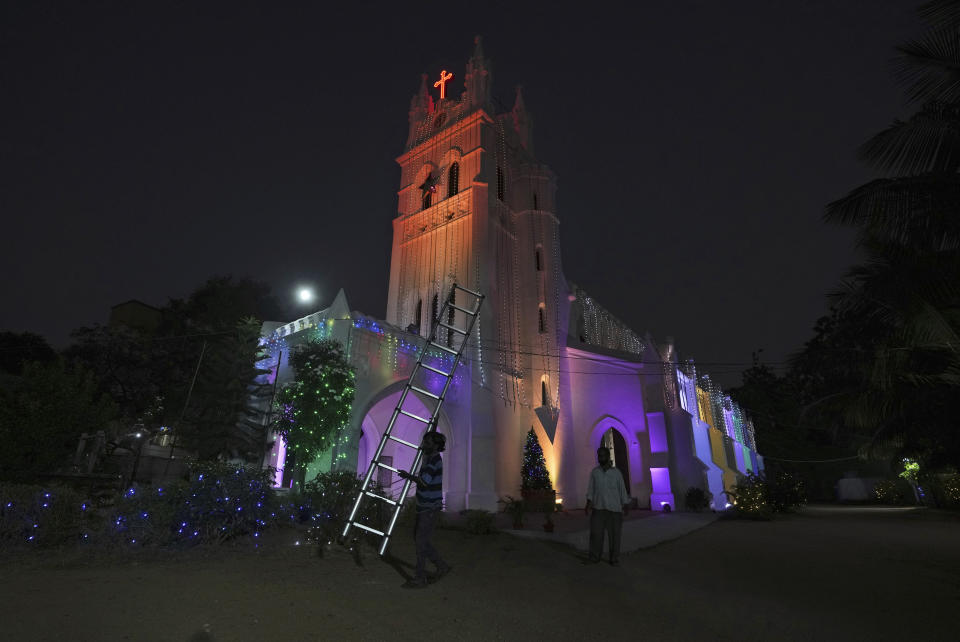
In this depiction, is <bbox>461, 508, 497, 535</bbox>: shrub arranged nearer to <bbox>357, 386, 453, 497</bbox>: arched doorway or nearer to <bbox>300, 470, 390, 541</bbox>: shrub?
<bbox>300, 470, 390, 541</bbox>: shrub

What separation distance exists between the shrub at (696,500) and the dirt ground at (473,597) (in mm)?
12220

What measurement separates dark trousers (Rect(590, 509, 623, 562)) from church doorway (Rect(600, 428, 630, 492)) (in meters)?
16.4

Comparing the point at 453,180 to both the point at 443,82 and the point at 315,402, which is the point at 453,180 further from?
the point at 315,402

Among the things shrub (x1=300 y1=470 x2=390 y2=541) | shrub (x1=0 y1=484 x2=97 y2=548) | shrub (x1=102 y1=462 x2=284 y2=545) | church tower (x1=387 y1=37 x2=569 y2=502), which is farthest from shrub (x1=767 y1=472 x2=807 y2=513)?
shrub (x1=0 y1=484 x2=97 y2=548)

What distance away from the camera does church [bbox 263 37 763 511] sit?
59.6 feet

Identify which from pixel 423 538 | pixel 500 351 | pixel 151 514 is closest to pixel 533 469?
pixel 500 351

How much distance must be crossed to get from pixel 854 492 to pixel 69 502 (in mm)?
45224

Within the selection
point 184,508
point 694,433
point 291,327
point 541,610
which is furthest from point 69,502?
point 694,433

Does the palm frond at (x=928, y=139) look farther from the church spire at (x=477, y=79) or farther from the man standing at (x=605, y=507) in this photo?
the church spire at (x=477, y=79)

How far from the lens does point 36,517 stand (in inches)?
298

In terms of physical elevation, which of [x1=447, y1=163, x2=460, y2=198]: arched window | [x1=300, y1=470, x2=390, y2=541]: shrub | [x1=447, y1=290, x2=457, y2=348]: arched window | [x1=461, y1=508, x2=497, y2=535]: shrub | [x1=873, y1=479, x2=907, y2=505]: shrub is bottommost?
[x1=461, y1=508, x2=497, y2=535]: shrub

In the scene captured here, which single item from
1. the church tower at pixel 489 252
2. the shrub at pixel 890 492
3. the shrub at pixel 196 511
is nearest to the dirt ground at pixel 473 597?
the shrub at pixel 196 511

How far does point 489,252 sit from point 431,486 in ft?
57.4

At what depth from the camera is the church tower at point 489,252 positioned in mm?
20812
